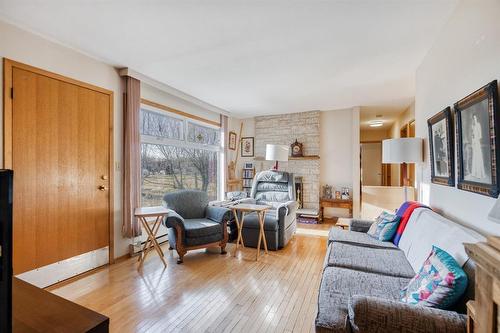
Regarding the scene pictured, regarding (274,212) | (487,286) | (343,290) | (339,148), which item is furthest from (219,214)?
(339,148)

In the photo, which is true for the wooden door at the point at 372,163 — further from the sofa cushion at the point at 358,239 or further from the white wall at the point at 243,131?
the sofa cushion at the point at 358,239

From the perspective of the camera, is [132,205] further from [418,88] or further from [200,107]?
[418,88]

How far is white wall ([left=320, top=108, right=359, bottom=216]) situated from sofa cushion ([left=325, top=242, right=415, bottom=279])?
3.02m

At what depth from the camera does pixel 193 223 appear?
10.7 ft

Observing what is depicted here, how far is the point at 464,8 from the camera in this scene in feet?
5.95

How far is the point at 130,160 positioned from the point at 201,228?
129 centimetres

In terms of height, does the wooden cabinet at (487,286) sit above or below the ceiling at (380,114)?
below

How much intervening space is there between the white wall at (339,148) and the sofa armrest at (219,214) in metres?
2.85

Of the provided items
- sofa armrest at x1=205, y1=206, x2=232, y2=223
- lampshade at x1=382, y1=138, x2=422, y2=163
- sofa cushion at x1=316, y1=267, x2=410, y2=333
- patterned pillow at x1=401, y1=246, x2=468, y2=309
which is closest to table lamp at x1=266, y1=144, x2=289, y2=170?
sofa armrest at x1=205, y1=206, x2=232, y2=223

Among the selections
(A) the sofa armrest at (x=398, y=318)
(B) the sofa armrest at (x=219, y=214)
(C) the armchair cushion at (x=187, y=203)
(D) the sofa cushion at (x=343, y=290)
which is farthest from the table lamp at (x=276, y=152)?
(A) the sofa armrest at (x=398, y=318)

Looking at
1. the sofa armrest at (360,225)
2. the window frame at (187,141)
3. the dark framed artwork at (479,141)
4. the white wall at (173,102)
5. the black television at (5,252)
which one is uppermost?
the white wall at (173,102)

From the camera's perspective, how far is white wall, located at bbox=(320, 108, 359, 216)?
16.7 ft

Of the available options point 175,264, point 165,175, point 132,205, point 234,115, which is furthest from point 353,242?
point 234,115

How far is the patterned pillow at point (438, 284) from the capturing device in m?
1.10
